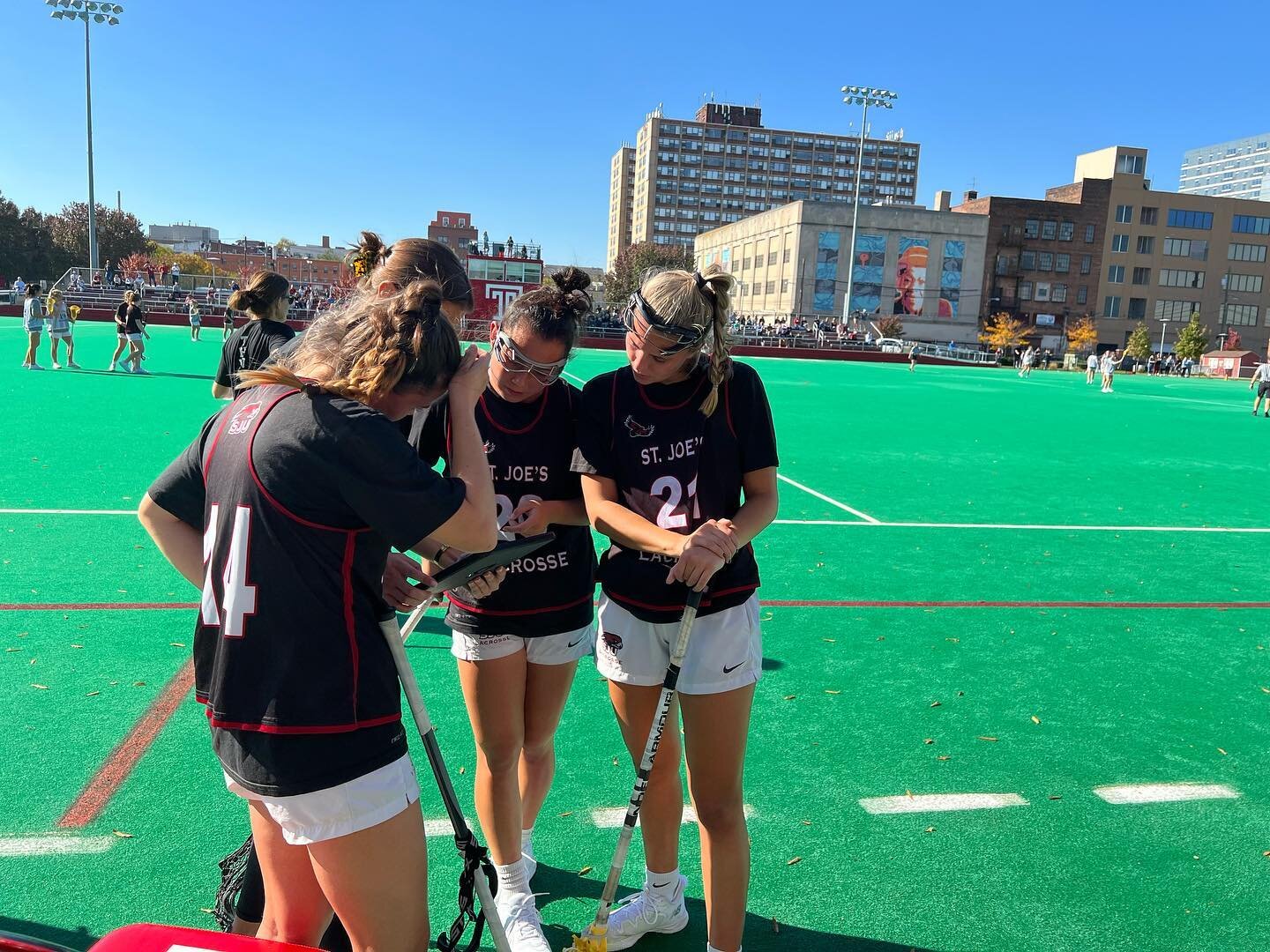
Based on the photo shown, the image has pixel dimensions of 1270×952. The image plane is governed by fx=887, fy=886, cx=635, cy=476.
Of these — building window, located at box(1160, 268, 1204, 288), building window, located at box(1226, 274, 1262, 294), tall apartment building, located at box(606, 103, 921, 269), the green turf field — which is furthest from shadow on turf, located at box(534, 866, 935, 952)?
tall apartment building, located at box(606, 103, 921, 269)

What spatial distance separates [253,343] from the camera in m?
6.98

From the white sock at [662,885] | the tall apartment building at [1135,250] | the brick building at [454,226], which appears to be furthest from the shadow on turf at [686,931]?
the brick building at [454,226]

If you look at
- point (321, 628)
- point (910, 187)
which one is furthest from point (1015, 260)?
point (321, 628)

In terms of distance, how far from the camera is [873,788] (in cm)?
406

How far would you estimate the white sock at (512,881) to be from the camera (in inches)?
121

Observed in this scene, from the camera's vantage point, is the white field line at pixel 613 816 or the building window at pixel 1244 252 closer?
the white field line at pixel 613 816

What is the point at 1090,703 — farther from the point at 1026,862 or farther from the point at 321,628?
the point at 321,628

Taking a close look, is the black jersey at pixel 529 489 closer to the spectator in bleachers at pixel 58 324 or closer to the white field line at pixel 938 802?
the white field line at pixel 938 802

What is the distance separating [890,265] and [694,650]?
304ft

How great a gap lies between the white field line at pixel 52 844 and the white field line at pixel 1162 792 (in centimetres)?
421

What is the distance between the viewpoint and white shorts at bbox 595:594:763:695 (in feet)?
9.05

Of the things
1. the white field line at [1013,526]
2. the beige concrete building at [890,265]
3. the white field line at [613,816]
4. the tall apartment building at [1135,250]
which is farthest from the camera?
the tall apartment building at [1135,250]

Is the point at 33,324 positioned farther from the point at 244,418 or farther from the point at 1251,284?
the point at 1251,284

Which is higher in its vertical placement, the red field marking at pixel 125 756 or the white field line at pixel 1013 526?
the white field line at pixel 1013 526
